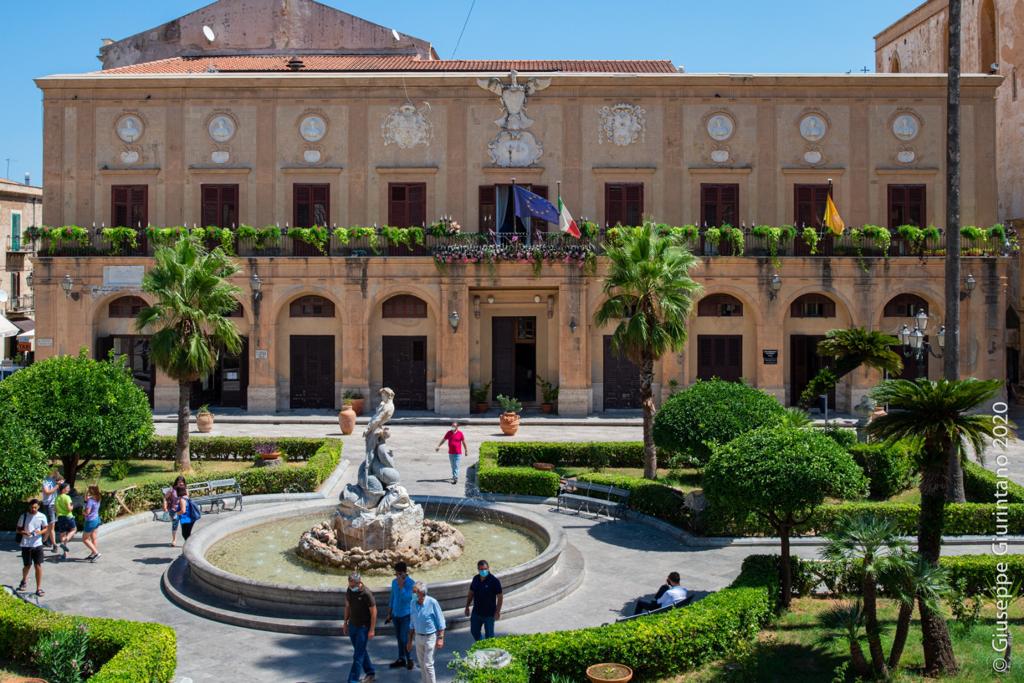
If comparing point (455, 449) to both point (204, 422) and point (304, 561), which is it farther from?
point (204, 422)

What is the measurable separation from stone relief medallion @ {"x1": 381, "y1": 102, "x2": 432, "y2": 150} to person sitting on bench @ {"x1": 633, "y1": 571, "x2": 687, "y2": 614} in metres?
24.9

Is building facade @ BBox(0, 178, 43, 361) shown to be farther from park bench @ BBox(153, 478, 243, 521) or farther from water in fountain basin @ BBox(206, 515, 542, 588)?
water in fountain basin @ BBox(206, 515, 542, 588)

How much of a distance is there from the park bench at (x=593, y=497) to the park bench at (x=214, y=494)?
6794 mm

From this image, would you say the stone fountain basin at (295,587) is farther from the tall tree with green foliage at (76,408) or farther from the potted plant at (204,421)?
the potted plant at (204,421)

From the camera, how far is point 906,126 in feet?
117

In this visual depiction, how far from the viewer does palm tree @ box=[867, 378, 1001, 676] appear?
469 inches

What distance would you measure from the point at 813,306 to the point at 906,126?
7319 millimetres

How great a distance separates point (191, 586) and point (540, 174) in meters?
23.6

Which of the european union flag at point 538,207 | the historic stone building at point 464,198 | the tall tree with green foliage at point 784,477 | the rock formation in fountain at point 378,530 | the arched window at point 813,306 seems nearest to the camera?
the tall tree with green foliage at point 784,477

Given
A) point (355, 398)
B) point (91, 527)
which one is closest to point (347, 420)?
point (355, 398)

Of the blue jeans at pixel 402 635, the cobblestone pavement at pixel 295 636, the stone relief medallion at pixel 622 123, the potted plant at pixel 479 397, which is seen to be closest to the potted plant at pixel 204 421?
the potted plant at pixel 479 397

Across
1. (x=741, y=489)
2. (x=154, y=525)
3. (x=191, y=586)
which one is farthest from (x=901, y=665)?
(x=154, y=525)

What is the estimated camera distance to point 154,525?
1948 cm

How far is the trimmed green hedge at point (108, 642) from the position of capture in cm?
1075
